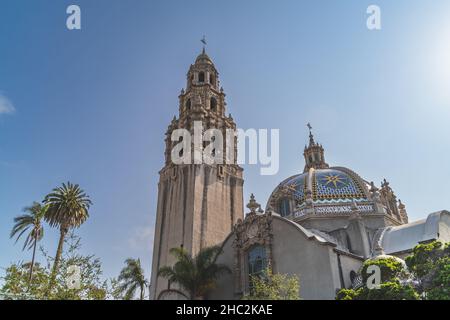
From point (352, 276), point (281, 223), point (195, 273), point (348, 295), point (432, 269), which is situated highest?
point (281, 223)

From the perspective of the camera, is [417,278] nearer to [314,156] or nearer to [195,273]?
[195,273]

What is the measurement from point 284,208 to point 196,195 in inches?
350

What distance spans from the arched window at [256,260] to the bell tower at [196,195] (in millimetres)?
5222

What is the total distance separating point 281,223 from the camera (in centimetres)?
2614

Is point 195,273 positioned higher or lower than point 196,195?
lower

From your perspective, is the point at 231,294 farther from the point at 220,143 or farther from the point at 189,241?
the point at 220,143

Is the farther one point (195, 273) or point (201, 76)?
point (201, 76)

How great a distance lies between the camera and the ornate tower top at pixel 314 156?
158 feet

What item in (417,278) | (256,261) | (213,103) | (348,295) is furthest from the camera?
(213,103)

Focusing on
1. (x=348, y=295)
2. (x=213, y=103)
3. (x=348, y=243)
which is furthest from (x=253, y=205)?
(x=213, y=103)

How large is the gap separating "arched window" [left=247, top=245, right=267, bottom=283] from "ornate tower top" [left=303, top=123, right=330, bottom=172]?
23004 mm

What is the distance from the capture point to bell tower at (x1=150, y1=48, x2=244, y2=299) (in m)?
32.0

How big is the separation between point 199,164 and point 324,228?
1258 cm
